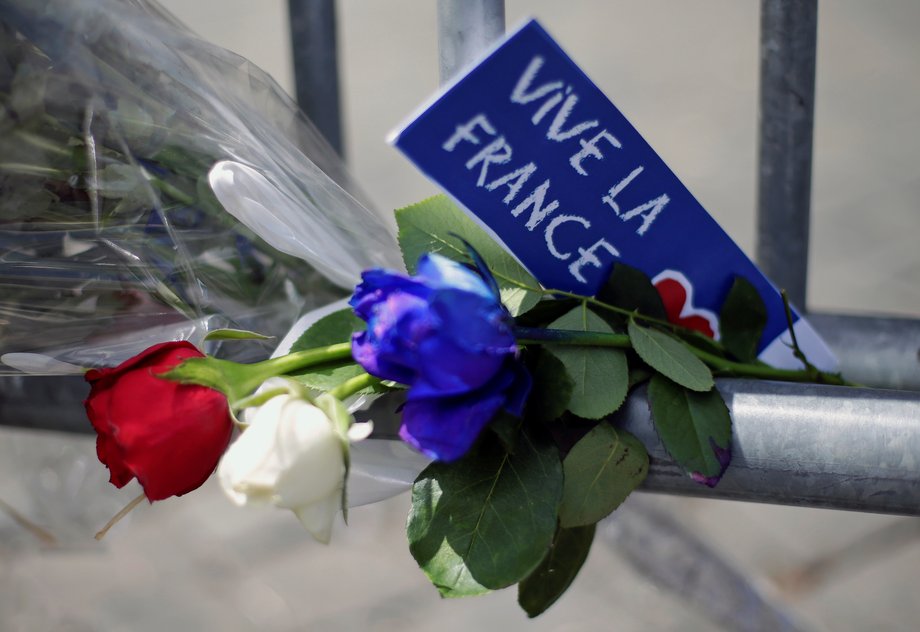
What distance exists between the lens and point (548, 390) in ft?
1.59

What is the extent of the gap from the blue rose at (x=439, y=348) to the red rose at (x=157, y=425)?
0.09 meters

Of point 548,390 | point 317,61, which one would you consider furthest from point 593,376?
point 317,61

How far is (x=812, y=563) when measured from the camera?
5.16 ft

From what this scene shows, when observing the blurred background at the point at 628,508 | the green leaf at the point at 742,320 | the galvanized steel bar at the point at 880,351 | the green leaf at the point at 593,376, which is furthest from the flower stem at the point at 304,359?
the blurred background at the point at 628,508

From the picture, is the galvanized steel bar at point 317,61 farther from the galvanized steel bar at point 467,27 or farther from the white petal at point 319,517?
the white petal at point 319,517

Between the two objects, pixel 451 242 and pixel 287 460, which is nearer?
pixel 287 460

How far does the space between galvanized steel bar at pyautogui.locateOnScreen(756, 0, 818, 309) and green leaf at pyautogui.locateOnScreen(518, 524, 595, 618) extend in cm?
29

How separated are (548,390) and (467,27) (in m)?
0.21

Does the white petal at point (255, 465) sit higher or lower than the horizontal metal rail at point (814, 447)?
lower

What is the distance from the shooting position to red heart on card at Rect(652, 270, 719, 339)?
1.84 ft

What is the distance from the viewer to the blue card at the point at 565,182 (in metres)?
0.45

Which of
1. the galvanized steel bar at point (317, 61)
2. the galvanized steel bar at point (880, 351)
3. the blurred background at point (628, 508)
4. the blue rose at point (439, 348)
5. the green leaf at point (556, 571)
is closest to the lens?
the blue rose at point (439, 348)

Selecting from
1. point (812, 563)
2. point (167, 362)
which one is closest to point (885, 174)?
point (812, 563)

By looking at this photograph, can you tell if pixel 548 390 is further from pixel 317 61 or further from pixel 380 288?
pixel 317 61
